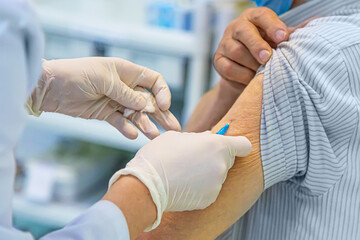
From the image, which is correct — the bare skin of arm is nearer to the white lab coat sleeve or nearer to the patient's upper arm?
the patient's upper arm

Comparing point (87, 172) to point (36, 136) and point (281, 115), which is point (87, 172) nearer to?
point (36, 136)

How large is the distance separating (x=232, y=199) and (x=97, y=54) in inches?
58.3

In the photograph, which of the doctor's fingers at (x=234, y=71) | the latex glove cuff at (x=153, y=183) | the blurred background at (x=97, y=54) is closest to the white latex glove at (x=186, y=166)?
the latex glove cuff at (x=153, y=183)

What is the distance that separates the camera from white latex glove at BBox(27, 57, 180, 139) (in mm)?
910

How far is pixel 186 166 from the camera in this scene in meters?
0.82

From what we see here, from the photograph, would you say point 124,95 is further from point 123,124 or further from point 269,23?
point 269,23

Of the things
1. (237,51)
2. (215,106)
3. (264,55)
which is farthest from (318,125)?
(215,106)

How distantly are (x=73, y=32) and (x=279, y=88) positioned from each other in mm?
1550

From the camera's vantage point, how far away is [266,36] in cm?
103

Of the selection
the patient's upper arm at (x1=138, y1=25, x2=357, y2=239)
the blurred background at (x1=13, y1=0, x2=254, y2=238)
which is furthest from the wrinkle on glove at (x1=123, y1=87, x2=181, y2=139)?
the blurred background at (x1=13, y1=0, x2=254, y2=238)

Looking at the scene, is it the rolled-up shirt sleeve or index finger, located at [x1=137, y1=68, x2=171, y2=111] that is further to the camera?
index finger, located at [x1=137, y1=68, x2=171, y2=111]

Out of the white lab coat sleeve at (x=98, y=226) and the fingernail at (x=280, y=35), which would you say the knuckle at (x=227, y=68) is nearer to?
the fingernail at (x=280, y=35)

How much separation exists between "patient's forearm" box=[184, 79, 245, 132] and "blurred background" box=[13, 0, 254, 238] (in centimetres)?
69

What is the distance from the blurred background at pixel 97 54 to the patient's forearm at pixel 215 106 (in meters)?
0.69
